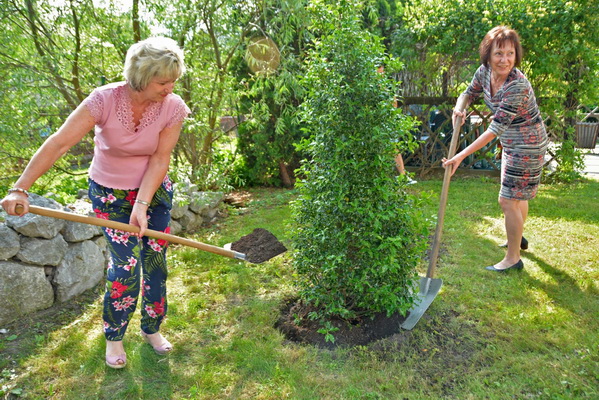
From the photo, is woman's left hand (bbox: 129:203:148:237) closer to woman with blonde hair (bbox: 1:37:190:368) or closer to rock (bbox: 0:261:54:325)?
woman with blonde hair (bbox: 1:37:190:368)

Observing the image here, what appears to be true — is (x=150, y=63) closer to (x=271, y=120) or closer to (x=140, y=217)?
(x=140, y=217)

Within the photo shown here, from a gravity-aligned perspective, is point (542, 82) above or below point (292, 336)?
above

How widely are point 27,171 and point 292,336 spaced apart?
70.3 inches

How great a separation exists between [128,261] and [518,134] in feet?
10.00

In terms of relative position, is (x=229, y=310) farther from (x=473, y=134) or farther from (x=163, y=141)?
(x=473, y=134)

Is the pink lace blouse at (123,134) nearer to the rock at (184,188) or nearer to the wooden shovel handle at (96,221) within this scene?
the wooden shovel handle at (96,221)

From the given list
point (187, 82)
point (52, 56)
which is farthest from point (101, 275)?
point (187, 82)

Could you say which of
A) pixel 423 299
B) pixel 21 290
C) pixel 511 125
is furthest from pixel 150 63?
pixel 511 125

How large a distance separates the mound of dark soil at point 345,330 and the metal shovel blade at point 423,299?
0.06 metres

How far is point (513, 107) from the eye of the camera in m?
3.43

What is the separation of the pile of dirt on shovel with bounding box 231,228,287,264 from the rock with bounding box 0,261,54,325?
1626 mm

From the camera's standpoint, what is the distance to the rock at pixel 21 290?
3.12 m

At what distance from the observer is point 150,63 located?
2215 mm

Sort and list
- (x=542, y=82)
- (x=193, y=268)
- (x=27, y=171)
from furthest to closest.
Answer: (x=542, y=82) < (x=193, y=268) < (x=27, y=171)
